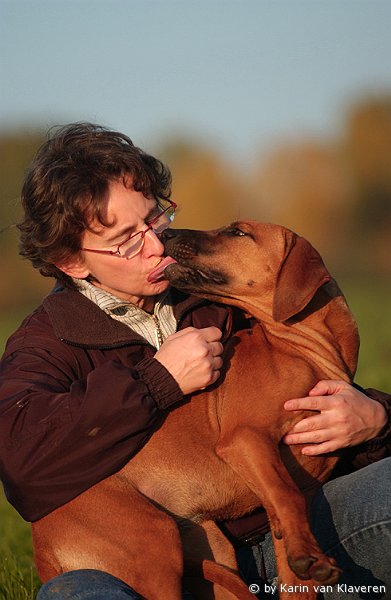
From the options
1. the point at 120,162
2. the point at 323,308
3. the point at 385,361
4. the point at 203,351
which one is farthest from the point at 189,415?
the point at 385,361

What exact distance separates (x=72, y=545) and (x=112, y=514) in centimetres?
20

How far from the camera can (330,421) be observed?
3951 millimetres

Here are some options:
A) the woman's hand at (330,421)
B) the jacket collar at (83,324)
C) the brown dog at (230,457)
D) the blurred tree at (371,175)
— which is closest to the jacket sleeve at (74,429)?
the brown dog at (230,457)

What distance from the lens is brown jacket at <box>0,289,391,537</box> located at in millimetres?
3564

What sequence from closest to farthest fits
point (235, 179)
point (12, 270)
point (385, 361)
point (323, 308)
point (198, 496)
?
point (198, 496)
point (323, 308)
point (385, 361)
point (12, 270)
point (235, 179)

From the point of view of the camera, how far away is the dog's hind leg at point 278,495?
3.40 m

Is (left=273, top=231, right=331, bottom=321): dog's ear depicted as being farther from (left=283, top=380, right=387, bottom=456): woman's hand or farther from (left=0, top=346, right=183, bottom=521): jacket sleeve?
(left=0, top=346, right=183, bottom=521): jacket sleeve

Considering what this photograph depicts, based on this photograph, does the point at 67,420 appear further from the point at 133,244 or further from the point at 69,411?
the point at 133,244

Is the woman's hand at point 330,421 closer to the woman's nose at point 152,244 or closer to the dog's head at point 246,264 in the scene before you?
the dog's head at point 246,264

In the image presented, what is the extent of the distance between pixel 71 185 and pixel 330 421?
163cm

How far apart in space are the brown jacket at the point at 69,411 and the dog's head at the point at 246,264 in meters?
0.51

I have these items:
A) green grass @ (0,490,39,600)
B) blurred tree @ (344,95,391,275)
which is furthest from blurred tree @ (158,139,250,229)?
green grass @ (0,490,39,600)

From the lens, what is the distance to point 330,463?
416 cm

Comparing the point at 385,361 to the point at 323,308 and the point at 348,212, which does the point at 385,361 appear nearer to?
the point at 323,308
